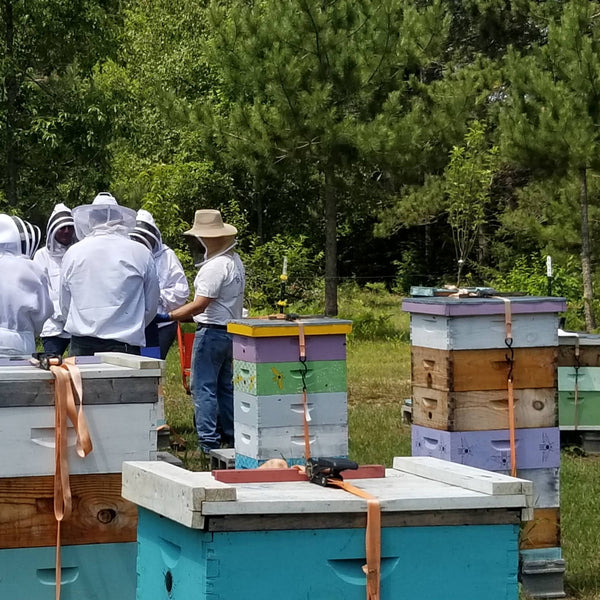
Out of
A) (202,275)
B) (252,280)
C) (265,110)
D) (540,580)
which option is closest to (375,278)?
(252,280)

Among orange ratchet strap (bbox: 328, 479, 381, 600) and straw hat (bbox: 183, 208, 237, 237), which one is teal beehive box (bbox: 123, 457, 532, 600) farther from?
straw hat (bbox: 183, 208, 237, 237)

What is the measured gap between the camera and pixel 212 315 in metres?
7.14

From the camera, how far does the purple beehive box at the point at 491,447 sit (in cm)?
471

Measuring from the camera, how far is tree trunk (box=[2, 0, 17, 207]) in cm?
1584

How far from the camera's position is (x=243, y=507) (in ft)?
7.56

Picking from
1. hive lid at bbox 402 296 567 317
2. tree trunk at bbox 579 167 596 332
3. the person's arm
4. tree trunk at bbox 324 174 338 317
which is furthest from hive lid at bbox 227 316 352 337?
tree trunk at bbox 324 174 338 317

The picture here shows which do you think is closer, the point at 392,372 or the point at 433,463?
the point at 433,463

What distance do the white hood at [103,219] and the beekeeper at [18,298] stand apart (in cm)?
61

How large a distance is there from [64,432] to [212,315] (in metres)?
3.75

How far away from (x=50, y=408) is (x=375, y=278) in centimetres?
2507

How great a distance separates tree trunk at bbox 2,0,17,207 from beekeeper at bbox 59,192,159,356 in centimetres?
1105

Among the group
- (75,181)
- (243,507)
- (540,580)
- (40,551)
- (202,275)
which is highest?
(75,181)

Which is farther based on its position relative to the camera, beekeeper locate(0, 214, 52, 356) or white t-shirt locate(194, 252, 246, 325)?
white t-shirt locate(194, 252, 246, 325)

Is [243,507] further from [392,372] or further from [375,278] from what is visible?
[375,278]
